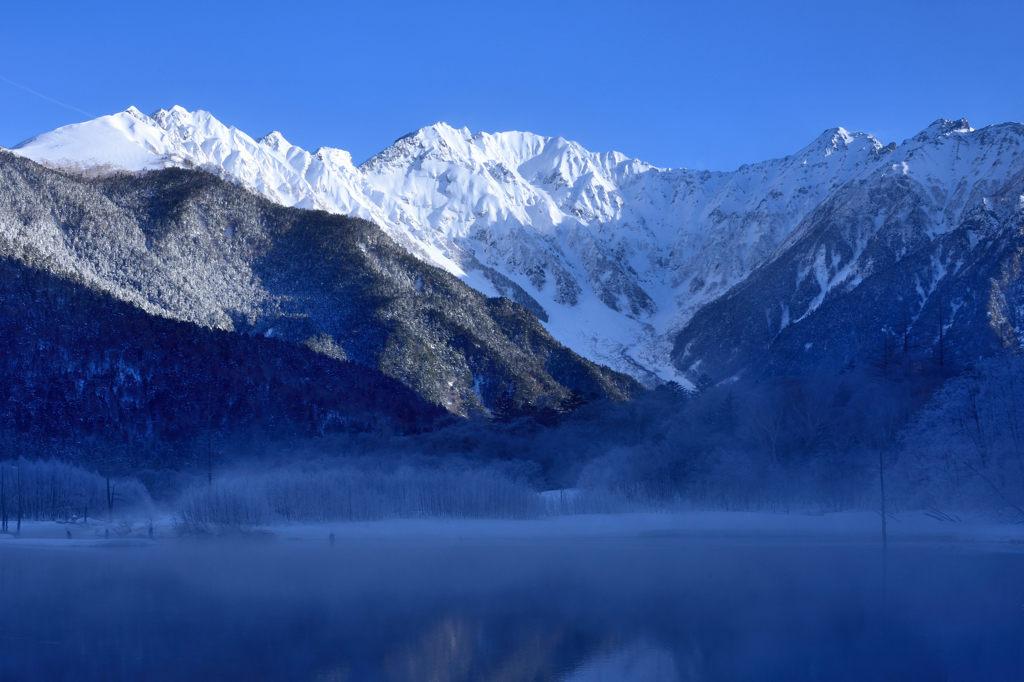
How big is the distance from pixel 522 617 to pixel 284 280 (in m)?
130

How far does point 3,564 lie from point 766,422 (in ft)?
208

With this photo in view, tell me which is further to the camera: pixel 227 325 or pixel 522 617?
pixel 227 325

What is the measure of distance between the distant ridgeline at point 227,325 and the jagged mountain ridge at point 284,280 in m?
0.32

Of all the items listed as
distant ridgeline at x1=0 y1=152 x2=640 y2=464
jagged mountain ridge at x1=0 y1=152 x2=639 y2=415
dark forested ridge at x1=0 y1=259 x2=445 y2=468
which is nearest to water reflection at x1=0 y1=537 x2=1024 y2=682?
dark forested ridge at x1=0 y1=259 x2=445 y2=468

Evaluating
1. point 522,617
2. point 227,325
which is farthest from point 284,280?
point 522,617

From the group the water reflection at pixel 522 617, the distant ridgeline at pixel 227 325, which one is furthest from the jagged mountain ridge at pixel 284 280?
the water reflection at pixel 522 617

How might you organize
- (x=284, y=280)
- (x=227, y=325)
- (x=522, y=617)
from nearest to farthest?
(x=522, y=617) < (x=227, y=325) < (x=284, y=280)

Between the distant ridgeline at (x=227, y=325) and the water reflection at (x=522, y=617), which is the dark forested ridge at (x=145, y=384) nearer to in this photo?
A: the distant ridgeline at (x=227, y=325)

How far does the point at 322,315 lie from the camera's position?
504 feet

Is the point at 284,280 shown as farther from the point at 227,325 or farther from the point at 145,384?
the point at 145,384

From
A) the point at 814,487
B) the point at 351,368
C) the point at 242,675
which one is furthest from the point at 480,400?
the point at 242,675

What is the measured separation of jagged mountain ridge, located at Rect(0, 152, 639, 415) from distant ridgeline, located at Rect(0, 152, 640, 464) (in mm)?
324

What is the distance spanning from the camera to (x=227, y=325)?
486ft

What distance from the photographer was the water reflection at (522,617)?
3322 cm
